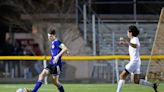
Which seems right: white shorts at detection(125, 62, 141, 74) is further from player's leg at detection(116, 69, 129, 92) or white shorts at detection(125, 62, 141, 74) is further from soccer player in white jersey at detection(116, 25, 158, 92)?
player's leg at detection(116, 69, 129, 92)

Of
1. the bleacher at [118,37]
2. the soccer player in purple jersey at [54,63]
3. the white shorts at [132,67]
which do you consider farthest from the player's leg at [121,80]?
the bleacher at [118,37]

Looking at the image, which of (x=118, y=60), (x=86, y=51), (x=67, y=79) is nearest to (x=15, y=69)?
(x=67, y=79)

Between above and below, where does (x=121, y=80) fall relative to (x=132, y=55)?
below

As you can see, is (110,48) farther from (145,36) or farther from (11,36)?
(11,36)

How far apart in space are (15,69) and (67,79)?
2490mm

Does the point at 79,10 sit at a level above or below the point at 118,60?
above

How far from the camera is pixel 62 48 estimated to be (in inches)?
661

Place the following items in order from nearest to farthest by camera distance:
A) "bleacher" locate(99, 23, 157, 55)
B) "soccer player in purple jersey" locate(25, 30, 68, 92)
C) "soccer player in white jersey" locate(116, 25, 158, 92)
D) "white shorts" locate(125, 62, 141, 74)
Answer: "soccer player in purple jersey" locate(25, 30, 68, 92), "soccer player in white jersey" locate(116, 25, 158, 92), "white shorts" locate(125, 62, 141, 74), "bleacher" locate(99, 23, 157, 55)

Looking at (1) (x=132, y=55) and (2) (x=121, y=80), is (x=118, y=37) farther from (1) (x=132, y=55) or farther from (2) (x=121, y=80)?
(2) (x=121, y=80)

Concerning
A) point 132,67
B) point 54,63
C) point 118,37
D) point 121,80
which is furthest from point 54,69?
point 118,37

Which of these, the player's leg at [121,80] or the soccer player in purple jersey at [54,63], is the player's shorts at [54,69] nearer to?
the soccer player in purple jersey at [54,63]

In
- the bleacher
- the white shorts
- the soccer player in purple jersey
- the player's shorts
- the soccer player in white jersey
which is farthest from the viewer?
the bleacher

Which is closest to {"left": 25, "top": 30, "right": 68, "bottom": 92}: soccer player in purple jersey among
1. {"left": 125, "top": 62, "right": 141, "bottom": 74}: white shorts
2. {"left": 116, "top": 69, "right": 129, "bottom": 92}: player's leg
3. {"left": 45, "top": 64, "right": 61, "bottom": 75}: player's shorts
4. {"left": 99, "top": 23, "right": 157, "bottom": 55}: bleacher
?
{"left": 45, "top": 64, "right": 61, "bottom": 75}: player's shorts

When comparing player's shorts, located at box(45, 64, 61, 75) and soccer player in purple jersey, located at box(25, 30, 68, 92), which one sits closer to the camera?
soccer player in purple jersey, located at box(25, 30, 68, 92)
